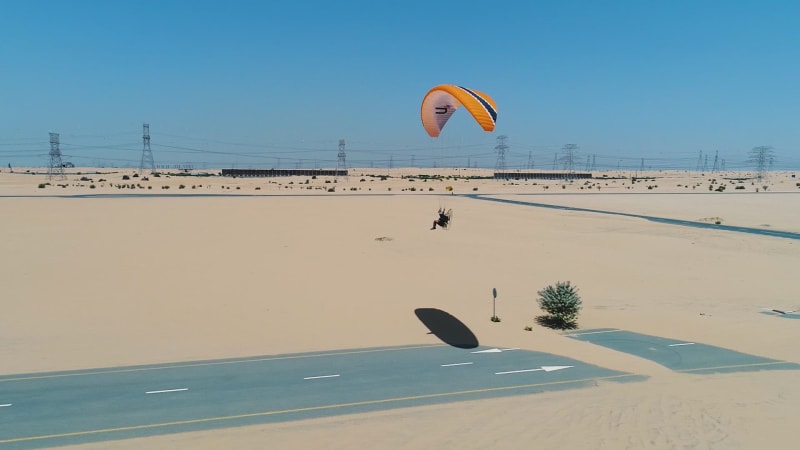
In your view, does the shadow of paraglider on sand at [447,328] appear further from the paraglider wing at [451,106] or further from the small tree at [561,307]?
the paraglider wing at [451,106]

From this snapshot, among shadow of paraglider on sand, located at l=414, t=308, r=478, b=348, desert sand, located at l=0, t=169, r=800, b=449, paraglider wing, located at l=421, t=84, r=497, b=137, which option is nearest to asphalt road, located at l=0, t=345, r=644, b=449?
desert sand, located at l=0, t=169, r=800, b=449

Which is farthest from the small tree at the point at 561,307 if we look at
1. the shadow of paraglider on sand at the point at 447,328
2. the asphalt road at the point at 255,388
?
the asphalt road at the point at 255,388

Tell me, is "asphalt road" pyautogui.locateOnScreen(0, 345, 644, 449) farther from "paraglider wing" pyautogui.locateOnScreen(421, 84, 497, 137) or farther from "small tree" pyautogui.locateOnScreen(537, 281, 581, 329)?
→ "paraglider wing" pyautogui.locateOnScreen(421, 84, 497, 137)

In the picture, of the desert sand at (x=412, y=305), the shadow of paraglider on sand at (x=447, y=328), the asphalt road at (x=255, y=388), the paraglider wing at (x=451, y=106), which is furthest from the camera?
the paraglider wing at (x=451, y=106)

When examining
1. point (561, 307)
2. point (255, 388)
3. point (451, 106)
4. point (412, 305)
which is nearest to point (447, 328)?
point (412, 305)

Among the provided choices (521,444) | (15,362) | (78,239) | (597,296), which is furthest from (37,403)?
(78,239)
